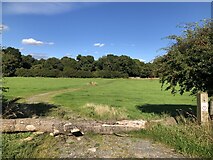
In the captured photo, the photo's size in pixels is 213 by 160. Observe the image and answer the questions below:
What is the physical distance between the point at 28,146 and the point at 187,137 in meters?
4.43

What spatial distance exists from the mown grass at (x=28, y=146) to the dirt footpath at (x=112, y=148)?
354mm

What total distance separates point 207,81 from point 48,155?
7.47 meters

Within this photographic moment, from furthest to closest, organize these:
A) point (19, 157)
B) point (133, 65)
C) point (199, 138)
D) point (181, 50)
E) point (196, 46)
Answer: point (133, 65)
point (181, 50)
point (196, 46)
point (199, 138)
point (19, 157)

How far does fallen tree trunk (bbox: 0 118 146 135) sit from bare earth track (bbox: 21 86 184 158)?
287 mm

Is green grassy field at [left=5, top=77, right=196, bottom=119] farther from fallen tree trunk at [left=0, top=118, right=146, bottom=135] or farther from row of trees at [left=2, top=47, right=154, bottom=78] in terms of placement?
row of trees at [left=2, top=47, right=154, bottom=78]

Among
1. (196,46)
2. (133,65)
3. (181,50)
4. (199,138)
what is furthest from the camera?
(133,65)

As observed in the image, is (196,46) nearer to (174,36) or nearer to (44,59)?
(174,36)

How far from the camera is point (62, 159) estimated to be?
7527 mm

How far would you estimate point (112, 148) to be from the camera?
8.62 meters

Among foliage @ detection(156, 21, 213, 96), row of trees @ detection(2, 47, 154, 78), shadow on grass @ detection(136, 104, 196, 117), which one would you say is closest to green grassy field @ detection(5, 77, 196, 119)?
shadow on grass @ detection(136, 104, 196, 117)

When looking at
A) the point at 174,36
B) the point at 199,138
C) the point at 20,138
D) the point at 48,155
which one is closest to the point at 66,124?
the point at 20,138

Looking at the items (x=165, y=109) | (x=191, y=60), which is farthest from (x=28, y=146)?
(x=165, y=109)

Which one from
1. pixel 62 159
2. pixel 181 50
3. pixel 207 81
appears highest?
pixel 181 50

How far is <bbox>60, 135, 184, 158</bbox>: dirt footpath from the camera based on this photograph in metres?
7.95
